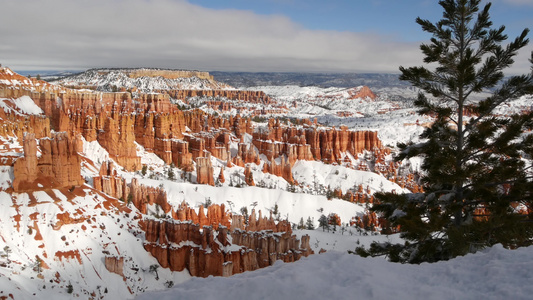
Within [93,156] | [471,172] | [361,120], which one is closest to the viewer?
[471,172]

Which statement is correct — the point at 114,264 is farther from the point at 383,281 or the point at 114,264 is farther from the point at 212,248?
the point at 383,281

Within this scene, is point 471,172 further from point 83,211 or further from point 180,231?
point 83,211

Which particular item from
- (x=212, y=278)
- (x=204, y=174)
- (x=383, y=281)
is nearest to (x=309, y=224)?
(x=204, y=174)

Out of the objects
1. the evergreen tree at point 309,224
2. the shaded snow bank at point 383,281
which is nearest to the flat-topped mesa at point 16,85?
the evergreen tree at point 309,224

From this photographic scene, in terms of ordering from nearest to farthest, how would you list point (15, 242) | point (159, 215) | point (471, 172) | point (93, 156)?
point (471, 172)
point (15, 242)
point (159, 215)
point (93, 156)

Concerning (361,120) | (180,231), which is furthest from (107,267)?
(361,120)
